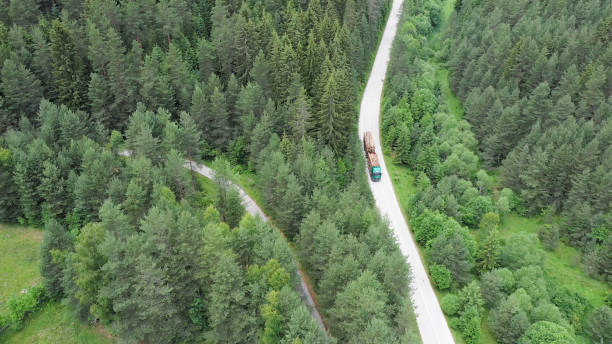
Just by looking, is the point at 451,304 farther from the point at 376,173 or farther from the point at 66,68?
the point at 66,68

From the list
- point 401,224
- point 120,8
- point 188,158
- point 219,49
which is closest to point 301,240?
point 401,224

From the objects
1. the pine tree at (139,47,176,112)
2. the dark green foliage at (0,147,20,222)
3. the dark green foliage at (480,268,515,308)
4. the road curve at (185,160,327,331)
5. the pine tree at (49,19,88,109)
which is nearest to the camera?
the road curve at (185,160,327,331)

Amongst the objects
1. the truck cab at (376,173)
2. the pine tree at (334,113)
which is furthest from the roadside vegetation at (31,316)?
the truck cab at (376,173)

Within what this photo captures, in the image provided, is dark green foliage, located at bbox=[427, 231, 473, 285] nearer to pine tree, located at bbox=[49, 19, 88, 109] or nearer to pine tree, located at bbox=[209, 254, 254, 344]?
pine tree, located at bbox=[209, 254, 254, 344]

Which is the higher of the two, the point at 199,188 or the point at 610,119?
the point at 610,119

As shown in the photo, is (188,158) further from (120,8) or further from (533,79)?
(533,79)

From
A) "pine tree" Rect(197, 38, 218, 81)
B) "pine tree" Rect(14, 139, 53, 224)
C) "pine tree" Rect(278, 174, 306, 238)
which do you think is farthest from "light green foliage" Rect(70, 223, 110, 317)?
"pine tree" Rect(197, 38, 218, 81)

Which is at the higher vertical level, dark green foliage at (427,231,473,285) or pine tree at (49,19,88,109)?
pine tree at (49,19,88,109)
